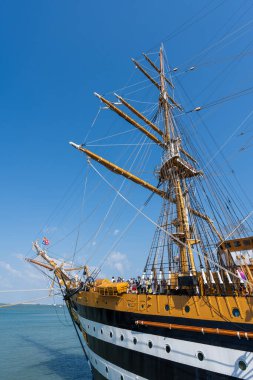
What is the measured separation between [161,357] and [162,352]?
0.54 feet

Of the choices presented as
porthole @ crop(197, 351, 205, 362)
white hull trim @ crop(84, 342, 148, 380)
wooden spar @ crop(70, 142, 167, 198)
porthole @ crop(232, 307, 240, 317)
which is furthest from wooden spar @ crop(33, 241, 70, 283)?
A: porthole @ crop(232, 307, 240, 317)

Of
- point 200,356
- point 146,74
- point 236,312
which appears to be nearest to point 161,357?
point 200,356

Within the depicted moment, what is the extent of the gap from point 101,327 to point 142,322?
11.3 ft

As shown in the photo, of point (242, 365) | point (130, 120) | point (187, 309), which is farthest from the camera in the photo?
point (130, 120)

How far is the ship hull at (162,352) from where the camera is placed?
733 cm

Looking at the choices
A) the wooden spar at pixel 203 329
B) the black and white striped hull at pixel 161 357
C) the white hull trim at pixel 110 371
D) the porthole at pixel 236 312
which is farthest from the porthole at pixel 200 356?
the white hull trim at pixel 110 371

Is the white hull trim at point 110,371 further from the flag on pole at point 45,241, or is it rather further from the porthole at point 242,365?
the flag on pole at point 45,241

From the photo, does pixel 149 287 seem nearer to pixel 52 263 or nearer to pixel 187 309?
pixel 187 309

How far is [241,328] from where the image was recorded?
7.38 meters

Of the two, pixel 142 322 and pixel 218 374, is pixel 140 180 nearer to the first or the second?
pixel 142 322

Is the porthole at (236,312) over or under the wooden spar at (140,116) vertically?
under

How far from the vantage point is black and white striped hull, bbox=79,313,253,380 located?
732 centimetres

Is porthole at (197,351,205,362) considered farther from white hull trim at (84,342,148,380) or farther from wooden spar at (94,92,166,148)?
wooden spar at (94,92,166,148)

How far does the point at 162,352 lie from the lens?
8.79m
